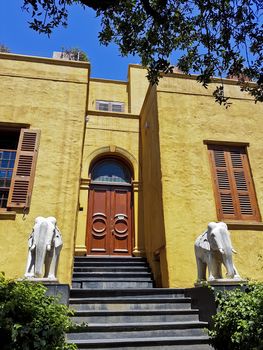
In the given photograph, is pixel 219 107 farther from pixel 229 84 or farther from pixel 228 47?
pixel 228 47

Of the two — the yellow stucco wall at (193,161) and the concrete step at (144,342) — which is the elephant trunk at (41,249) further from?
the yellow stucco wall at (193,161)

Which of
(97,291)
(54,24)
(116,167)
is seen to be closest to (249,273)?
(97,291)

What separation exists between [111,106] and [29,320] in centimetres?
1030

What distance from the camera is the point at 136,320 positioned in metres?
4.95

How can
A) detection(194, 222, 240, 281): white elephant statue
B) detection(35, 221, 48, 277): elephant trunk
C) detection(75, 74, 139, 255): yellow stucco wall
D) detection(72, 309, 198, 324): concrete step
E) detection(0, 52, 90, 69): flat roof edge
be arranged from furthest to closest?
detection(75, 74, 139, 255): yellow stucco wall → detection(0, 52, 90, 69): flat roof edge → detection(194, 222, 240, 281): white elephant statue → detection(72, 309, 198, 324): concrete step → detection(35, 221, 48, 277): elephant trunk

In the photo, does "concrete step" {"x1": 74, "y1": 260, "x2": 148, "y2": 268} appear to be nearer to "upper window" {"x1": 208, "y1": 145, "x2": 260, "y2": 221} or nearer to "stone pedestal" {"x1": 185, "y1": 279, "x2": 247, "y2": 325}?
"upper window" {"x1": 208, "y1": 145, "x2": 260, "y2": 221}

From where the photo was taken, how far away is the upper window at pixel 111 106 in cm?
1256

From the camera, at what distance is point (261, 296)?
13.2 ft

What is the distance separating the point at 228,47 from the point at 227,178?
141 inches

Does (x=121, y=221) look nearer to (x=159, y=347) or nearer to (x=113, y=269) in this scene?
(x=113, y=269)

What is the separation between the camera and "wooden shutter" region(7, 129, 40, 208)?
22.2 ft

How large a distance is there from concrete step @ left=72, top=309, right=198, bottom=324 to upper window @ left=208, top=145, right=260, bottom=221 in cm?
278

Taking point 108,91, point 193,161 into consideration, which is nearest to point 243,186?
point 193,161

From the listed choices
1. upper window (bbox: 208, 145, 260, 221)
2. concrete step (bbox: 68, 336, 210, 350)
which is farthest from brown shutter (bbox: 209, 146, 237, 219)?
concrete step (bbox: 68, 336, 210, 350)
